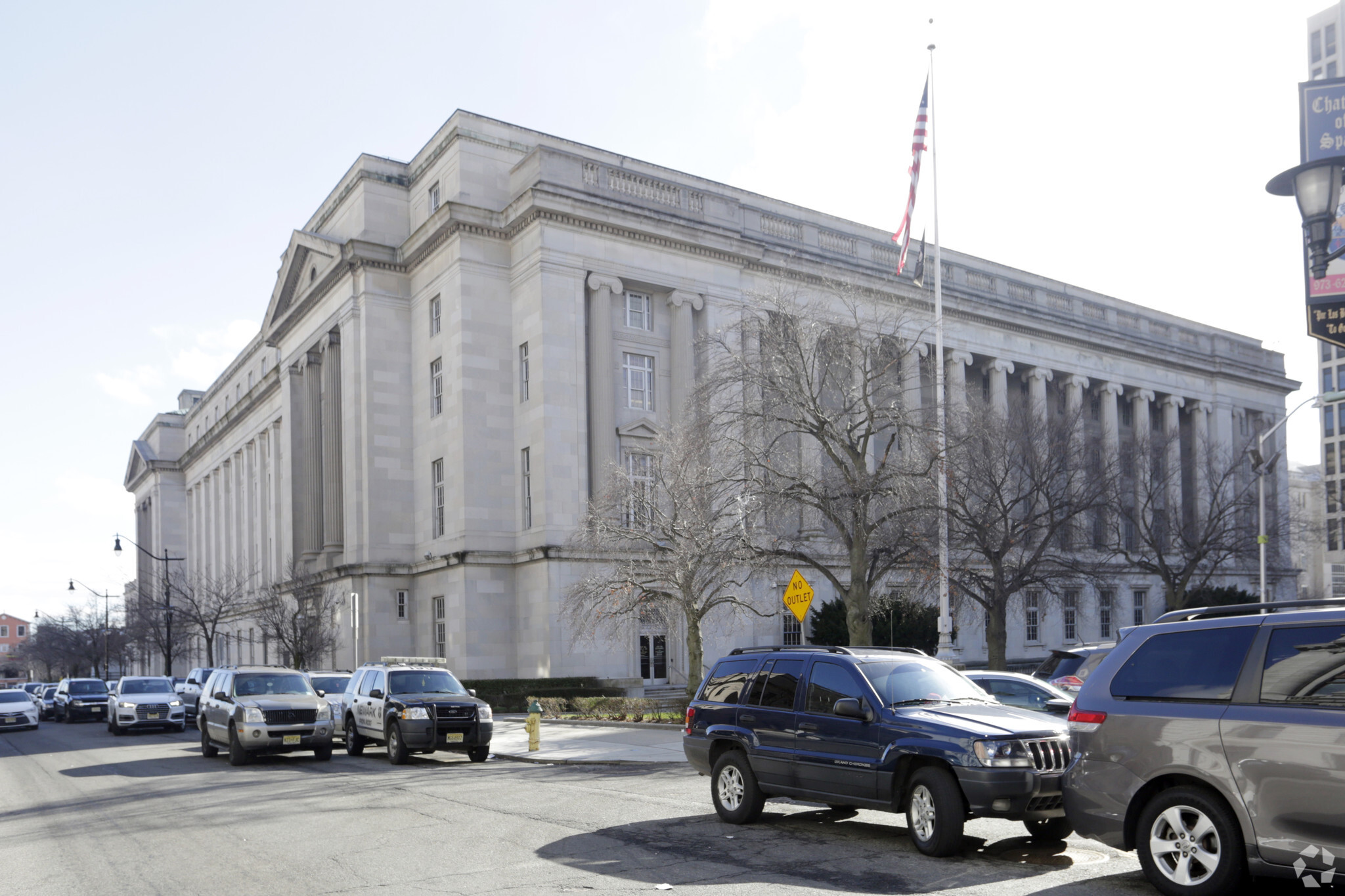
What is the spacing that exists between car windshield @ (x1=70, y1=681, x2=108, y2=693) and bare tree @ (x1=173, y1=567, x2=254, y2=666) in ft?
49.3

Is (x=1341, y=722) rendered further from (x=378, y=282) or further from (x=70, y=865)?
(x=378, y=282)

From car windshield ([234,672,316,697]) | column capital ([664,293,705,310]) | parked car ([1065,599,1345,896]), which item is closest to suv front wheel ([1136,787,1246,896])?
parked car ([1065,599,1345,896])

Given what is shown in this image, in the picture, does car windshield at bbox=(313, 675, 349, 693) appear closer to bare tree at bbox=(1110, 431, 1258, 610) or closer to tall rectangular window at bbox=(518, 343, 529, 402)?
tall rectangular window at bbox=(518, 343, 529, 402)

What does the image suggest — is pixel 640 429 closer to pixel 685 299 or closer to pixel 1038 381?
pixel 685 299

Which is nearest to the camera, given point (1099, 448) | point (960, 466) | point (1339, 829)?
point (1339, 829)

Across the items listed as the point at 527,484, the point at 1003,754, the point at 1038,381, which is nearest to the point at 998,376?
the point at 1038,381

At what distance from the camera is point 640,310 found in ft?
151

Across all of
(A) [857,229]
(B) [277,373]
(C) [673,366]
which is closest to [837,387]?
(C) [673,366]

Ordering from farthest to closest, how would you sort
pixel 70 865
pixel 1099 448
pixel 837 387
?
pixel 1099 448
pixel 837 387
pixel 70 865

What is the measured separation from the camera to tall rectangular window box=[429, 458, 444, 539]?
154ft

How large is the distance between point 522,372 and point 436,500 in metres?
6.96

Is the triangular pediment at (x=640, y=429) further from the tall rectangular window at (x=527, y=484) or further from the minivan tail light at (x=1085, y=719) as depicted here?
the minivan tail light at (x=1085, y=719)

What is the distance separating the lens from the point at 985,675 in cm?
1670

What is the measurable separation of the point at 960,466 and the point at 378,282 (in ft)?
90.3
